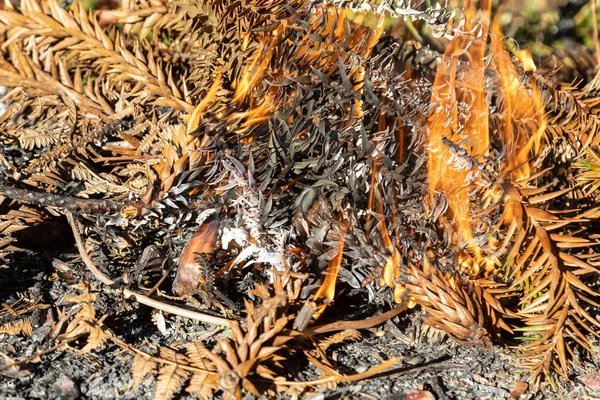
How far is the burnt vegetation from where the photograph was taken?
4.25 feet

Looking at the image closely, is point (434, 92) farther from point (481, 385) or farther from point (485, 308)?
point (481, 385)

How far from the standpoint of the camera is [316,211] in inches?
57.3

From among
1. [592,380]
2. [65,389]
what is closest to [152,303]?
[65,389]

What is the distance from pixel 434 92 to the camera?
156 cm

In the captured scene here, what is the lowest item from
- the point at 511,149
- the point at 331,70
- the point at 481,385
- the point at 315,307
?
the point at 481,385

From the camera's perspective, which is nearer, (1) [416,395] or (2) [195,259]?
(1) [416,395]

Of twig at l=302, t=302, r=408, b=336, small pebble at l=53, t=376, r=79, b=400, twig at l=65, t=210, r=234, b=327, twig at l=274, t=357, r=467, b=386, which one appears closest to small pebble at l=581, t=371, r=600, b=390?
twig at l=274, t=357, r=467, b=386

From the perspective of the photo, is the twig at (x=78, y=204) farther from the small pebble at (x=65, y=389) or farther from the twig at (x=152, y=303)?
the small pebble at (x=65, y=389)

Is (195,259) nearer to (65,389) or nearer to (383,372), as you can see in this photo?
(65,389)

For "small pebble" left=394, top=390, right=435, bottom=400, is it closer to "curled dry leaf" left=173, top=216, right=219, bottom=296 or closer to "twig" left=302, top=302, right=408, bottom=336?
"twig" left=302, top=302, right=408, bottom=336

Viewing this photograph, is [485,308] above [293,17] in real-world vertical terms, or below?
below

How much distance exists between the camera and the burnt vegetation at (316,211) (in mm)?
1295

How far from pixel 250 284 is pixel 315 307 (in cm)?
26

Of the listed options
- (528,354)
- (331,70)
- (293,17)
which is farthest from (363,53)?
(528,354)
